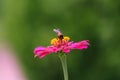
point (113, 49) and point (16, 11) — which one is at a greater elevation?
point (16, 11)

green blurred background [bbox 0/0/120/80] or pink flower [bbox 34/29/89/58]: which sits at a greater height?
green blurred background [bbox 0/0/120/80]

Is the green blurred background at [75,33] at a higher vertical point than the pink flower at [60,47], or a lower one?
higher

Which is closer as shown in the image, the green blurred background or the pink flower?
the pink flower

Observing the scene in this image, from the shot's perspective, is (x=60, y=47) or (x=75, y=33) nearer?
(x=60, y=47)

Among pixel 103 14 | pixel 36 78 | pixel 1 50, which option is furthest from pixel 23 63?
pixel 1 50

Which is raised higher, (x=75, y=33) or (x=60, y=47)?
(x=75, y=33)

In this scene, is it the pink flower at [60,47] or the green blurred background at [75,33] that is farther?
the green blurred background at [75,33]

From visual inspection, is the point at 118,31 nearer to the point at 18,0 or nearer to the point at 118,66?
the point at 118,66

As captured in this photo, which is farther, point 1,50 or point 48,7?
point 1,50
